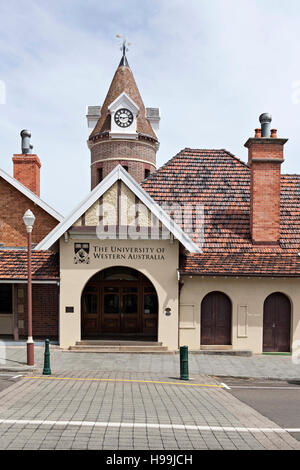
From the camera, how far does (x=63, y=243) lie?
585 inches

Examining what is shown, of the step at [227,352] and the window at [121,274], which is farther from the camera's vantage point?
the window at [121,274]

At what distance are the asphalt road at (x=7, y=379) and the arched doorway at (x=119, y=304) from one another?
17.3 feet

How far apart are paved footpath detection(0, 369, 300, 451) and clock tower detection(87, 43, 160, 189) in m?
19.4

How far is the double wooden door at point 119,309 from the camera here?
662 inches

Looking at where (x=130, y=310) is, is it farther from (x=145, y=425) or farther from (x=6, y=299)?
(x=145, y=425)

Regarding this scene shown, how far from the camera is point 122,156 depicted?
27.7m

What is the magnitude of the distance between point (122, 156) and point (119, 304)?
45.1 feet

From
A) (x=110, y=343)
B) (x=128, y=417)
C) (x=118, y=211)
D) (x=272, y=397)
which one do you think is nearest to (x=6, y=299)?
(x=110, y=343)

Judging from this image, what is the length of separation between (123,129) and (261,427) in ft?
77.0

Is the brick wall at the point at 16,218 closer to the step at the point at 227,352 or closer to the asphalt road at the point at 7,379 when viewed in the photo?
the asphalt road at the point at 7,379

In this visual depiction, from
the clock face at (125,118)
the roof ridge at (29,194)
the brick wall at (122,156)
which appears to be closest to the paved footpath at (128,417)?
the roof ridge at (29,194)

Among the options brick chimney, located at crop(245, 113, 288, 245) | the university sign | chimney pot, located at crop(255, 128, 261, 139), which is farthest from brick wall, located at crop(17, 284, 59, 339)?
chimney pot, located at crop(255, 128, 261, 139)

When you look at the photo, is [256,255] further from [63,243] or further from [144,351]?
[63,243]
